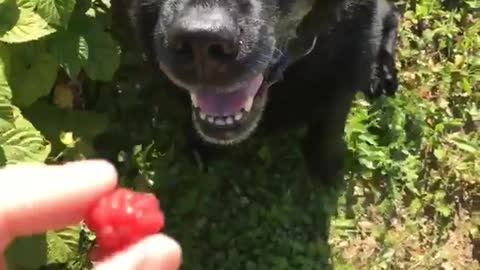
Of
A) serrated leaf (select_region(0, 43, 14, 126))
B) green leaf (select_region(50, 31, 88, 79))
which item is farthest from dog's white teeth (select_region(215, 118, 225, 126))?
serrated leaf (select_region(0, 43, 14, 126))

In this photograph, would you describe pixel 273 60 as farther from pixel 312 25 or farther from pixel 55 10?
pixel 55 10

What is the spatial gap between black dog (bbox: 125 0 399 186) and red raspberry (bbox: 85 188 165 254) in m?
0.66

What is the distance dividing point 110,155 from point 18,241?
2.23 ft

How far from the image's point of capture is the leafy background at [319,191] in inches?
111

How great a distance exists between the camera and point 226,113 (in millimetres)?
2293

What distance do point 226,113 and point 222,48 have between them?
33 centimetres

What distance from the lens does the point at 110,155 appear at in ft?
9.61

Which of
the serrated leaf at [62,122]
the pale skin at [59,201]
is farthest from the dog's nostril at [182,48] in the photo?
the pale skin at [59,201]

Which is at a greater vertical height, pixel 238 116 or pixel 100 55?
pixel 100 55

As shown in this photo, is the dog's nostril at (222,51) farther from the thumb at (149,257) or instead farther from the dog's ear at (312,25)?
the thumb at (149,257)

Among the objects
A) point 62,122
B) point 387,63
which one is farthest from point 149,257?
point 387,63

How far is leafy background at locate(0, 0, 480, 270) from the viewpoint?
9.27 ft

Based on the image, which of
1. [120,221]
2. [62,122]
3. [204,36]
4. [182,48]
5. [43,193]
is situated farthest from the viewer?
[62,122]

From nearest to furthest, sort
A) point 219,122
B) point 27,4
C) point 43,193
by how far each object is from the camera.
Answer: point 43,193
point 27,4
point 219,122
